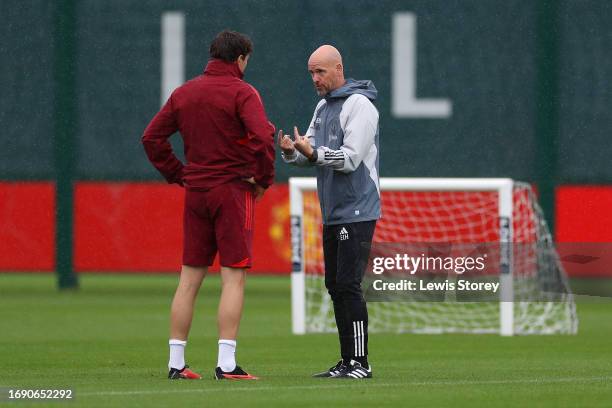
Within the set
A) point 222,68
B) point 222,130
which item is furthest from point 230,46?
point 222,130

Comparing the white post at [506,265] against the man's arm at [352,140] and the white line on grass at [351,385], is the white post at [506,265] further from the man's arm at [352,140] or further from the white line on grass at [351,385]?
the man's arm at [352,140]

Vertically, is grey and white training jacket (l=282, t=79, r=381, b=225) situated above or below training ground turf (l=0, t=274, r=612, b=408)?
above

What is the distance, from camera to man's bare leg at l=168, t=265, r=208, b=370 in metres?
8.78

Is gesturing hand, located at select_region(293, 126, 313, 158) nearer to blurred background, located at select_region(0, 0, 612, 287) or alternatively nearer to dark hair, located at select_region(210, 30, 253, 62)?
dark hair, located at select_region(210, 30, 253, 62)

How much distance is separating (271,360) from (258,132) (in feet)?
8.16

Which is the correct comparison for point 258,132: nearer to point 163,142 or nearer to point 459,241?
point 163,142

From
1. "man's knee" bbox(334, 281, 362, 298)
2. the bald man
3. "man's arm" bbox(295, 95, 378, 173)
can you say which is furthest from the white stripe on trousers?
"man's arm" bbox(295, 95, 378, 173)

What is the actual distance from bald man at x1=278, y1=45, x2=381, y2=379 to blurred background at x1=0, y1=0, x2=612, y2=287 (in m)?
8.46

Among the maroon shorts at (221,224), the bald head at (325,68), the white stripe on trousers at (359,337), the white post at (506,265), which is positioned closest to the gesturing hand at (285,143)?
the maroon shorts at (221,224)

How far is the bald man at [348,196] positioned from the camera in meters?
8.81

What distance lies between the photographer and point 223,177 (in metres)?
8.70

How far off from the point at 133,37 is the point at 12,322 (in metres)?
4.93

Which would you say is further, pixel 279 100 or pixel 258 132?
pixel 279 100

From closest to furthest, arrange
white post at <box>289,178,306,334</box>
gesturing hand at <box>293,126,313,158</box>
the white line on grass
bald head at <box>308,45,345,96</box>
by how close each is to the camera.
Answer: the white line on grass, gesturing hand at <box>293,126,313,158</box>, bald head at <box>308,45,345,96</box>, white post at <box>289,178,306,334</box>
